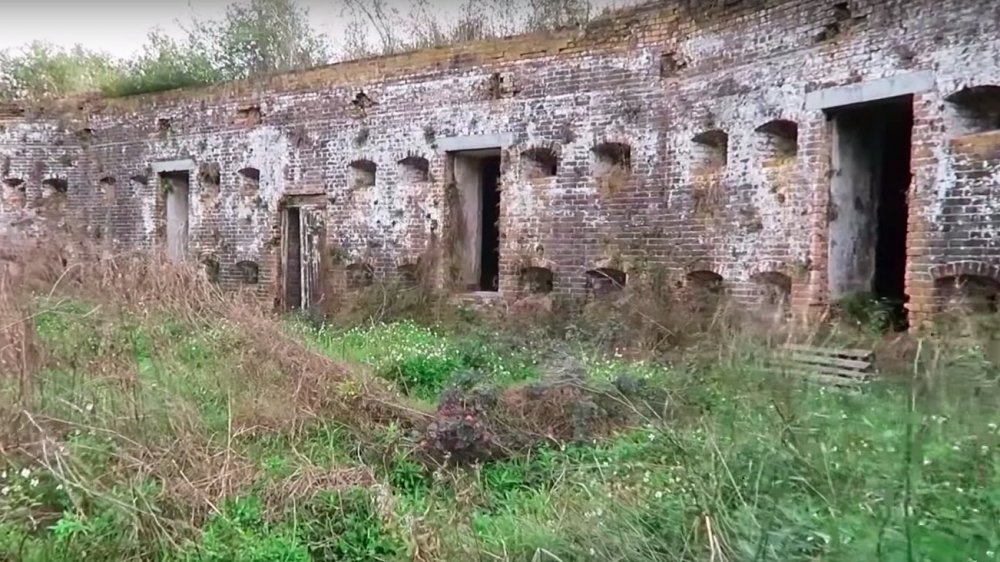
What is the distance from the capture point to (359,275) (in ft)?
45.1

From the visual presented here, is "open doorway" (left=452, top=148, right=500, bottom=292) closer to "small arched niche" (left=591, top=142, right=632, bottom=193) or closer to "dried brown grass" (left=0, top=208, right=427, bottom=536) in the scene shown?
"small arched niche" (left=591, top=142, right=632, bottom=193)

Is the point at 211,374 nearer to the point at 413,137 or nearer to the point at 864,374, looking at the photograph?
the point at 864,374

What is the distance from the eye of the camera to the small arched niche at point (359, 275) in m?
13.6

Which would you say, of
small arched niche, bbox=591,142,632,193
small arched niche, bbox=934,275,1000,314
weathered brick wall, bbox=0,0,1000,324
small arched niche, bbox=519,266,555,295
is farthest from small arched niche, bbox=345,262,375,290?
small arched niche, bbox=934,275,1000,314

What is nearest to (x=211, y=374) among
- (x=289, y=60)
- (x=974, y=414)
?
(x=974, y=414)

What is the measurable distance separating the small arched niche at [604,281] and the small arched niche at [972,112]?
13.8ft

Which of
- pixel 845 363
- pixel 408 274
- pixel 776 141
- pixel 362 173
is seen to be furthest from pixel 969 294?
pixel 362 173

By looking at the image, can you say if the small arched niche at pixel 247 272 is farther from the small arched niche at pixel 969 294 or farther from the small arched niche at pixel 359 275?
the small arched niche at pixel 969 294

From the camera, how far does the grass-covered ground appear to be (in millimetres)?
3219

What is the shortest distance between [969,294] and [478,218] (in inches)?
281

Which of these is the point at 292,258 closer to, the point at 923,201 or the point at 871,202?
the point at 871,202

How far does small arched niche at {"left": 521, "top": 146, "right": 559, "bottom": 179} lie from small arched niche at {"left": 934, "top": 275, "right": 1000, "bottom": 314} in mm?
5308

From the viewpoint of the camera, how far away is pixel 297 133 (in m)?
14.5

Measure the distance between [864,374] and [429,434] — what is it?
12.1 feet
